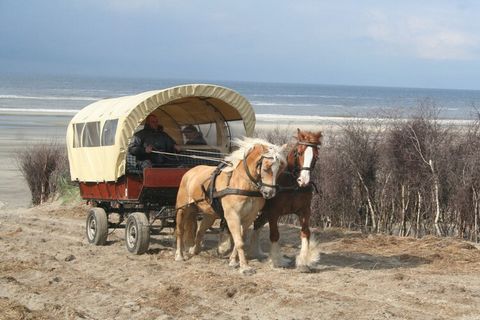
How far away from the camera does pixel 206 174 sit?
36.0 feet

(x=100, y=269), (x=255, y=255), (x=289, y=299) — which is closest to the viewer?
(x=289, y=299)

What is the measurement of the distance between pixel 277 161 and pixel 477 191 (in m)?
4.83

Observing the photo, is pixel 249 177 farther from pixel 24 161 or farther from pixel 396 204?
pixel 24 161

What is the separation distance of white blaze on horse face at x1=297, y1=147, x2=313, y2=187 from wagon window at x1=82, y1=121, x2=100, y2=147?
4132 mm

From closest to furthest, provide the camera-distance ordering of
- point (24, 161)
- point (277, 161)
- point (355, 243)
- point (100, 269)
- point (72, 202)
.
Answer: point (277, 161) → point (100, 269) → point (355, 243) → point (72, 202) → point (24, 161)

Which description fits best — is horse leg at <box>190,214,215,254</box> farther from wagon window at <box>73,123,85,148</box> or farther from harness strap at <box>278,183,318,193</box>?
wagon window at <box>73,123,85,148</box>

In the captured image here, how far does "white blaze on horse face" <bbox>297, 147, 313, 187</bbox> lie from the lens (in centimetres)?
967

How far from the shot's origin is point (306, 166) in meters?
9.85

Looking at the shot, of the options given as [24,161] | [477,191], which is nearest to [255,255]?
[477,191]

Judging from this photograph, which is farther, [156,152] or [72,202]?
[72,202]

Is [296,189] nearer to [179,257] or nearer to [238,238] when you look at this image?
[238,238]

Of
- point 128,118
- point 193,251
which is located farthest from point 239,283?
point 128,118

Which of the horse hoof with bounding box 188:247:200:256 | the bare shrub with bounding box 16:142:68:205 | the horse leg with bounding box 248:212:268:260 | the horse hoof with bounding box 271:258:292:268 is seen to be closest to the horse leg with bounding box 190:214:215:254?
Answer: the horse hoof with bounding box 188:247:200:256

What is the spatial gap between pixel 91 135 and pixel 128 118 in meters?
1.71
